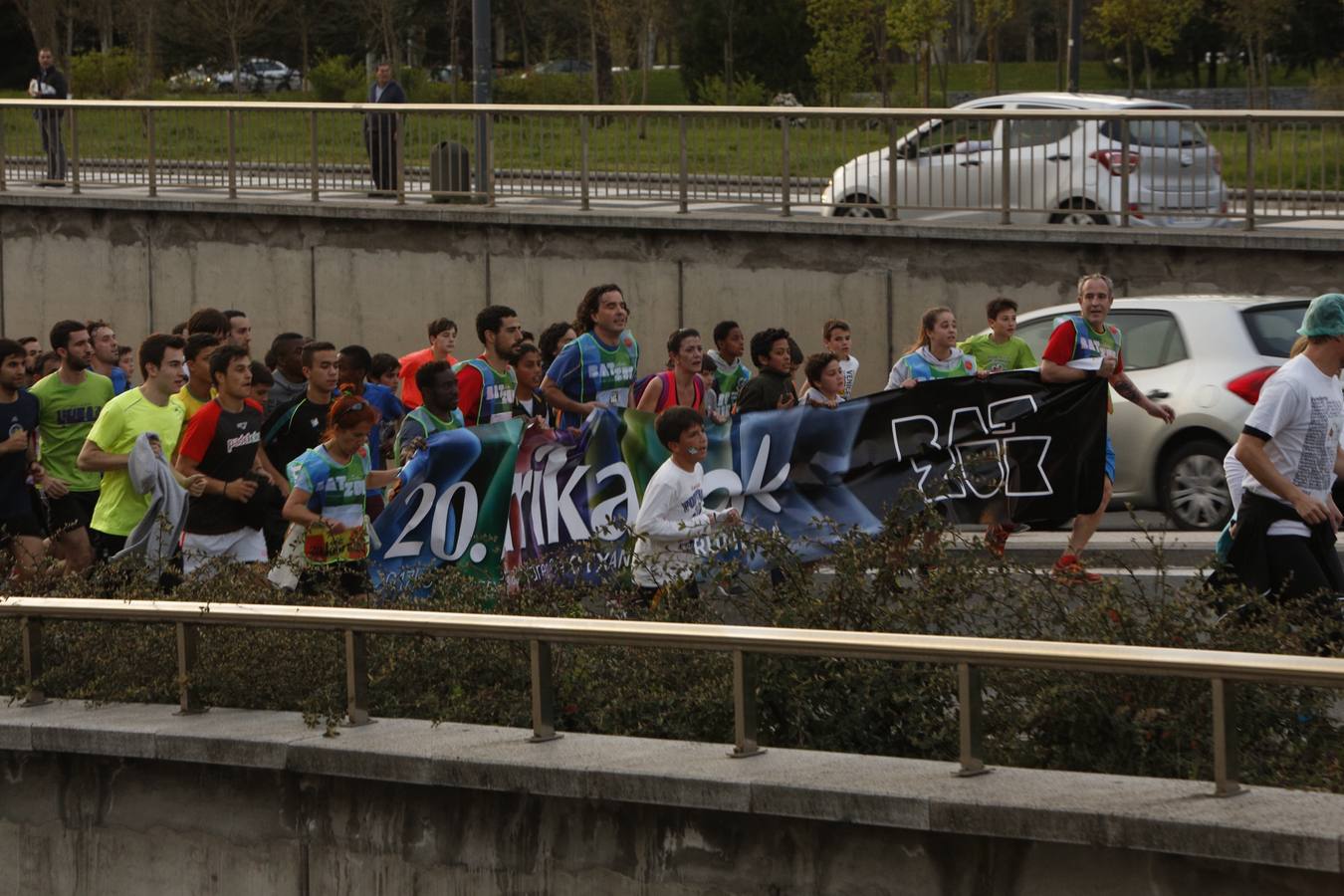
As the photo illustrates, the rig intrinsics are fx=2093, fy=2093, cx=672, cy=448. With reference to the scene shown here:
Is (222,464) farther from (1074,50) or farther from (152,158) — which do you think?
(1074,50)

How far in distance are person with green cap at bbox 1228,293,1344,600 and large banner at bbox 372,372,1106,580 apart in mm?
2798

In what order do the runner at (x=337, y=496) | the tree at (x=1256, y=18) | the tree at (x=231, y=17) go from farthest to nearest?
the tree at (x=231, y=17), the tree at (x=1256, y=18), the runner at (x=337, y=496)

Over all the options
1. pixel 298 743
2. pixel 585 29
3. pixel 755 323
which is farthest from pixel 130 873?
pixel 585 29

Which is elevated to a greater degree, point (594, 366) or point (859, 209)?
point (859, 209)

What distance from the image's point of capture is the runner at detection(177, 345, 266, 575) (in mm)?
9719

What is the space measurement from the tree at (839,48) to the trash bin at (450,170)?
27.5m

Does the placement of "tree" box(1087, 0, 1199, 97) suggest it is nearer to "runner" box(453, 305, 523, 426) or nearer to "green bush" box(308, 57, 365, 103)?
"green bush" box(308, 57, 365, 103)

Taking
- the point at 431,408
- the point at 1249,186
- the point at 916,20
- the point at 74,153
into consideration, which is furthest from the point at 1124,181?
the point at 916,20

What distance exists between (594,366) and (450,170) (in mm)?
9309

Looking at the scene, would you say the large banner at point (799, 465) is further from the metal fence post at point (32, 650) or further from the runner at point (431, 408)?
the metal fence post at point (32, 650)

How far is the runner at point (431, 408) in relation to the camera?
10.3 metres

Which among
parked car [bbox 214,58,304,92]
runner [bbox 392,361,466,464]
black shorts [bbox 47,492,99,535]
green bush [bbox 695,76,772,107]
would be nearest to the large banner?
runner [bbox 392,361,466,464]

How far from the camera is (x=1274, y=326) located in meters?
13.2

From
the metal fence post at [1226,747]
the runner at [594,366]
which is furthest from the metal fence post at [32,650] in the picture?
the runner at [594,366]
